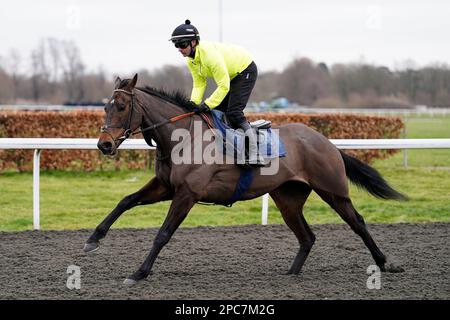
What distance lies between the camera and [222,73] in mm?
5320

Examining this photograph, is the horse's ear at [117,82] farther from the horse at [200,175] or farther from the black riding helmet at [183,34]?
the black riding helmet at [183,34]

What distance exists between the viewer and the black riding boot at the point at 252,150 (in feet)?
17.9

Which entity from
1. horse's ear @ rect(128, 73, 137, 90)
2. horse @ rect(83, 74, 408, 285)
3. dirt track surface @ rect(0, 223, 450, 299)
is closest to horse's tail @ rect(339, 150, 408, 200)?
horse @ rect(83, 74, 408, 285)

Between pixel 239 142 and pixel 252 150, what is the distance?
136 millimetres

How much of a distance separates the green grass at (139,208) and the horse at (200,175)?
2.94 metres

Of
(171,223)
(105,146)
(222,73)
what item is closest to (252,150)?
(222,73)

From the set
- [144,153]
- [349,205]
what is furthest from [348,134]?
[349,205]

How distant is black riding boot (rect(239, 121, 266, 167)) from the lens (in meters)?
5.46

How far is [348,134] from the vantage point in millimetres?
13688

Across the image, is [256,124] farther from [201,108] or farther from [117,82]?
[117,82]

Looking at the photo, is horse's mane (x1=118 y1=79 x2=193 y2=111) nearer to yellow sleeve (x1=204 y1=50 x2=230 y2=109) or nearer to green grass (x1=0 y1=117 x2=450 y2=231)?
yellow sleeve (x1=204 y1=50 x2=230 y2=109)

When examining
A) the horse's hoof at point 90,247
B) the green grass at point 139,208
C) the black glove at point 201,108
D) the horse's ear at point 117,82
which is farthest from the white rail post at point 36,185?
the black glove at point 201,108
